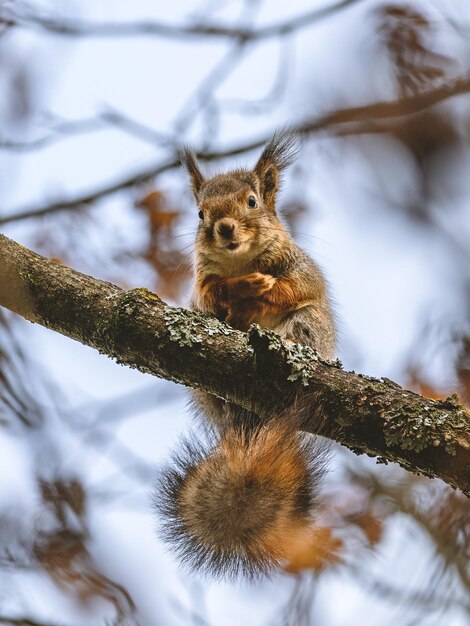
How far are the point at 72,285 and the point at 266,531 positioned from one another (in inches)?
46.5

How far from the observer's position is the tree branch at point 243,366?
2.78 metres

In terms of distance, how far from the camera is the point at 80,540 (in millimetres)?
2803

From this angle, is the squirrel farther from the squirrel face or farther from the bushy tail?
the squirrel face

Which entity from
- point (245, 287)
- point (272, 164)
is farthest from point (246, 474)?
point (272, 164)

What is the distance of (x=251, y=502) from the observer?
306cm

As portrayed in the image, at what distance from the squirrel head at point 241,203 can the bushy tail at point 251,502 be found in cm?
128

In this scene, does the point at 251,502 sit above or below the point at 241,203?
below

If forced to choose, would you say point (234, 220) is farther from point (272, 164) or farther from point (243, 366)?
point (243, 366)

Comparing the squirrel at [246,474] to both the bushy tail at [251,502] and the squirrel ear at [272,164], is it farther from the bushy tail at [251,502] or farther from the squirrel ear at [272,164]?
the squirrel ear at [272,164]

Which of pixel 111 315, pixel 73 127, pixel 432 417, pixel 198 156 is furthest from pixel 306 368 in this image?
pixel 73 127

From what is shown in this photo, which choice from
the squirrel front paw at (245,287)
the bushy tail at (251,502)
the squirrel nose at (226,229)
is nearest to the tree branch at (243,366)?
the bushy tail at (251,502)

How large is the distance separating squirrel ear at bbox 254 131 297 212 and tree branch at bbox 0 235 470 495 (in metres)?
1.73

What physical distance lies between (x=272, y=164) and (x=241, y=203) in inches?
20.9

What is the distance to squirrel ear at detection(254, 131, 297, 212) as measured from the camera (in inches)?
187
